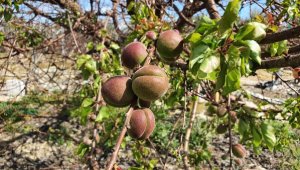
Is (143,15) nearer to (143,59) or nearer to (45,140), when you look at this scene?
(143,59)

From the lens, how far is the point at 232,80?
3.01ft

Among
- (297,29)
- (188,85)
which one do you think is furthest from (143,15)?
(297,29)

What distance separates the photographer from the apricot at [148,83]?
3.19ft

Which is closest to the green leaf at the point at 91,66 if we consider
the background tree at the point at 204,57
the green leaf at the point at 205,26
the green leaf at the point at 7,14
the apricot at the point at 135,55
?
the background tree at the point at 204,57

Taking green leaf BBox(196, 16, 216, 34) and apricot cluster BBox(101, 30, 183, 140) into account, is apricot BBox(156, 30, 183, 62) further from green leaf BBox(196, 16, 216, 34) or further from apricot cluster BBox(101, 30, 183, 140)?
green leaf BBox(196, 16, 216, 34)

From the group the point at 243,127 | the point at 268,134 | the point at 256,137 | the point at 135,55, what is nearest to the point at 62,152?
the point at 243,127

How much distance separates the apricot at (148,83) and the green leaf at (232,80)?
18 centimetres

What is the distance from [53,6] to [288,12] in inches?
122

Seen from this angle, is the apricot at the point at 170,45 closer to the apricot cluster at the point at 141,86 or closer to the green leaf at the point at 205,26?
the apricot cluster at the point at 141,86

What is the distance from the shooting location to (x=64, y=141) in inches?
236

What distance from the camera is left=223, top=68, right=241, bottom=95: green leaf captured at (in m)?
0.91

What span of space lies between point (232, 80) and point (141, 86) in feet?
0.75

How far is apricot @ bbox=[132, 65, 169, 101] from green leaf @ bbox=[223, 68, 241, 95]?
0.18 meters

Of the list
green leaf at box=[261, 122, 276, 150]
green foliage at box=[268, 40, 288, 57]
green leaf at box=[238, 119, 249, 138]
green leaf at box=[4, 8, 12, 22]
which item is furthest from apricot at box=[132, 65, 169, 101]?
green leaf at box=[4, 8, 12, 22]
